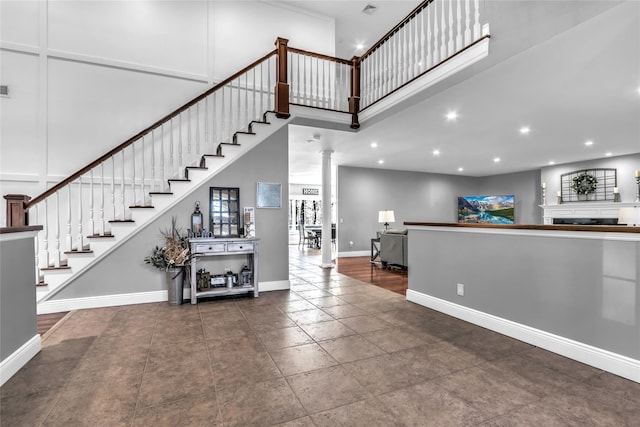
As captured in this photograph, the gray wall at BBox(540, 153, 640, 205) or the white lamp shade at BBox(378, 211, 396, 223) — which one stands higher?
the gray wall at BBox(540, 153, 640, 205)

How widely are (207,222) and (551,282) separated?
13.9 ft

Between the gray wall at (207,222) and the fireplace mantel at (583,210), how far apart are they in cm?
851

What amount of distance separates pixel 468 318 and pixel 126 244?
4.45 meters

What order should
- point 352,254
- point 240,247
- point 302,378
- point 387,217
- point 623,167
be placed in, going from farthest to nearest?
1. point 352,254
2. point 387,217
3. point 623,167
4. point 240,247
5. point 302,378

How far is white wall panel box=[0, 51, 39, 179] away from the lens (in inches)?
165

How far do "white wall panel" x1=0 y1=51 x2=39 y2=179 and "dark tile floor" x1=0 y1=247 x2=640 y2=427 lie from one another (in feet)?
7.93

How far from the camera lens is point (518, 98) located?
4.16 metres

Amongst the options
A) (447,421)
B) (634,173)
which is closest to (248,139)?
(447,421)

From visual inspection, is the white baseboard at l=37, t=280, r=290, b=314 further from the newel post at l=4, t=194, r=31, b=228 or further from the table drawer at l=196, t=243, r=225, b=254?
the newel post at l=4, t=194, r=31, b=228

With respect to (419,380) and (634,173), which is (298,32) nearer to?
(419,380)

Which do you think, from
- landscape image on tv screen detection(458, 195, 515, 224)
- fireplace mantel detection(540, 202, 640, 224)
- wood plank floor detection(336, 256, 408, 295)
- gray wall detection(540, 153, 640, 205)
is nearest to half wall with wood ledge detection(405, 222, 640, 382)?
wood plank floor detection(336, 256, 408, 295)

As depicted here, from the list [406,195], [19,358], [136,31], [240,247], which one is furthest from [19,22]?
[406,195]

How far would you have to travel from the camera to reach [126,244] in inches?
164

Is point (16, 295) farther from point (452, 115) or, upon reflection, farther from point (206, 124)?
point (452, 115)
